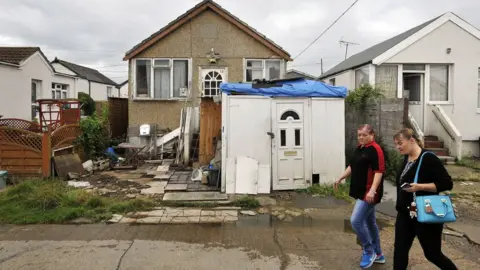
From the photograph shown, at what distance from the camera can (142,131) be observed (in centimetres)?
1288

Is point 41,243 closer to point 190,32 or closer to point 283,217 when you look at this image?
point 283,217

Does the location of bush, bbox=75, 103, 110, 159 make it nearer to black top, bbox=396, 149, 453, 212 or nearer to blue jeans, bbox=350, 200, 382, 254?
blue jeans, bbox=350, 200, 382, 254

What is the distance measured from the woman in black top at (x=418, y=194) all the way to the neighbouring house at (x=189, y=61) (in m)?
10.5

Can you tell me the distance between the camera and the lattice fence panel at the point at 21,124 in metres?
9.90

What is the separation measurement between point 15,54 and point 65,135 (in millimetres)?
10935

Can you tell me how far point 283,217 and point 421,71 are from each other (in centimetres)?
998

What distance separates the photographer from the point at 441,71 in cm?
1352

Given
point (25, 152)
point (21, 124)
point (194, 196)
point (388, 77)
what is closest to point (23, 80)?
point (21, 124)

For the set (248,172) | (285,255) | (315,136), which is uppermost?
(315,136)

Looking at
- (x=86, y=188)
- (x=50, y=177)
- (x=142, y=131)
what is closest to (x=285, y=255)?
(x=86, y=188)

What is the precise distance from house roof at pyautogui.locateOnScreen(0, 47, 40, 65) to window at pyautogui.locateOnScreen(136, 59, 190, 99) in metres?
7.62

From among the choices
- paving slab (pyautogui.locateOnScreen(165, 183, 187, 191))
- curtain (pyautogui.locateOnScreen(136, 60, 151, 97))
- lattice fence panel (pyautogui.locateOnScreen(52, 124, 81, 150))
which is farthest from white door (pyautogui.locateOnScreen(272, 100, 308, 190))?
curtain (pyautogui.locateOnScreen(136, 60, 151, 97))

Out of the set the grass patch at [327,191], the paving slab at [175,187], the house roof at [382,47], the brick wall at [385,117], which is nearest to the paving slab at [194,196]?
the paving slab at [175,187]

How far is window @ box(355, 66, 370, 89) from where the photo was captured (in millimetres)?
14051
